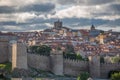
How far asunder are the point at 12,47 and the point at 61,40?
55651 millimetres

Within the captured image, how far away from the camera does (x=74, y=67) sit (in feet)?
148

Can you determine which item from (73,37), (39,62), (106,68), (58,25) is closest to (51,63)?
(39,62)

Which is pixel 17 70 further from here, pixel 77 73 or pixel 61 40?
pixel 61 40

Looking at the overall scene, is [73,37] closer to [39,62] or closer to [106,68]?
[106,68]

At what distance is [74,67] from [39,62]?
365 centimetres

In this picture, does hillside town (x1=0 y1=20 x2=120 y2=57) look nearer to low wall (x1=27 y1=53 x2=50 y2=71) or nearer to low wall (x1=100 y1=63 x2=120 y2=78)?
low wall (x1=100 y1=63 x2=120 y2=78)

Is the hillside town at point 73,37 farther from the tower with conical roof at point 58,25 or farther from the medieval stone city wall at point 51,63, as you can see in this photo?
the medieval stone city wall at point 51,63

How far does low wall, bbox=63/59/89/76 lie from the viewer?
44.5 m

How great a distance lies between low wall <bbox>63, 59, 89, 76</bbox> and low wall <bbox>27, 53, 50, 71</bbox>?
1.74 metres

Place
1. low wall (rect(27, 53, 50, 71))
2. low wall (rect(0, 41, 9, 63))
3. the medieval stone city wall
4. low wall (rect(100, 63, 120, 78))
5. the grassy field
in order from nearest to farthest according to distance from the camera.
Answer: the grassy field → the medieval stone city wall → low wall (rect(27, 53, 50, 71)) → low wall (rect(0, 41, 9, 63)) → low wall (rect(100, 63, 120, 78))

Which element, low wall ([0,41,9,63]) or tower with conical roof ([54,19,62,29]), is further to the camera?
tower with conical roof ([54,19,62,29])

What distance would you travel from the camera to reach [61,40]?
97562 millimetres

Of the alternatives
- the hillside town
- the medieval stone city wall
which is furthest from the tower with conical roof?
the medieval stone city wall

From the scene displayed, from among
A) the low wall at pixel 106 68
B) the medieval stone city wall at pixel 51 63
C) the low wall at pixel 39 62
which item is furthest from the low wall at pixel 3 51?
the low wall at pixel 106 68
